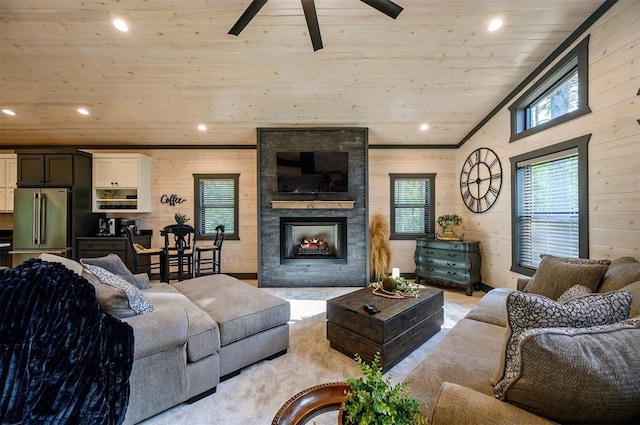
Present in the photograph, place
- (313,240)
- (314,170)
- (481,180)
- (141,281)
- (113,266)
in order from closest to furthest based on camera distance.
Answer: (113,266), (141,281), (481,180), (314,170), (313,240)

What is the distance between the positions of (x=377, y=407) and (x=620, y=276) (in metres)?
2.21

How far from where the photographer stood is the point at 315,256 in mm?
4766

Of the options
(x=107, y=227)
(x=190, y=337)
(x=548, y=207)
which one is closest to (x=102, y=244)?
(x=107, y=227)

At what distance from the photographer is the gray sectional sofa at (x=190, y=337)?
5.44ft

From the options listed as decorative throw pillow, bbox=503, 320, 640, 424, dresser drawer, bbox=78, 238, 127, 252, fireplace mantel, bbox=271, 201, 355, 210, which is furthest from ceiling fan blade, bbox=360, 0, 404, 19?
dresser drawer, bbox=78, 238, 127, 252

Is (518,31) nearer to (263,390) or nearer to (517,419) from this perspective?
(517,419)

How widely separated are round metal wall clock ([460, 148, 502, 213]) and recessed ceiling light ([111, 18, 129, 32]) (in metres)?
5.07

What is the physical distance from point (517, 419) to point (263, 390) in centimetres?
169

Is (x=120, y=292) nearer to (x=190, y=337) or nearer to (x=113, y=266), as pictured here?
(x=190, y=337)

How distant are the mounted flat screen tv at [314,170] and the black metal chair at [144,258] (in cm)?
242

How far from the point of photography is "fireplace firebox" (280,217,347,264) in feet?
15.4

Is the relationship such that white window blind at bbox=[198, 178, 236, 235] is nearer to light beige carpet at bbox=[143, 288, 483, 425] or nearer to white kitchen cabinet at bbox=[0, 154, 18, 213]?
light beige carpet at bbox=[143, 288, 483, 425]

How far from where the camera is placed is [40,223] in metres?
4.30

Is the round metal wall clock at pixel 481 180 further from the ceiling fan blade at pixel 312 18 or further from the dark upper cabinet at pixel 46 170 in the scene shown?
the dark upper cabinet at pixel 46 170
